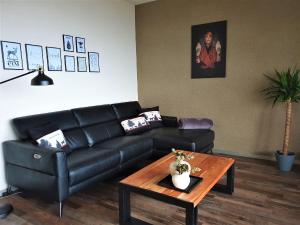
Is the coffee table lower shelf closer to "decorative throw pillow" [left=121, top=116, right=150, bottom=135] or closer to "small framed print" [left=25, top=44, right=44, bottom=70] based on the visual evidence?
"decorative throw pillow" [left=121, top=116, right=150, bottom=135]

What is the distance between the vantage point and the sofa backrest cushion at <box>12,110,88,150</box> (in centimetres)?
264

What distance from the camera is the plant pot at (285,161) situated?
3.14 metres

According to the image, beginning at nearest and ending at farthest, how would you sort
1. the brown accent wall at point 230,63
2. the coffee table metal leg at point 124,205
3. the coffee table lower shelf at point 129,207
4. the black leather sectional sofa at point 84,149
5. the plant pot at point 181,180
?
the coffee table lower shelf at point 129,207, the plant pot at point 181,180, the coffee table metal leg at point 124,205, the black leather sectional sofa at point 84,149, the brown accent wall at point 230,63

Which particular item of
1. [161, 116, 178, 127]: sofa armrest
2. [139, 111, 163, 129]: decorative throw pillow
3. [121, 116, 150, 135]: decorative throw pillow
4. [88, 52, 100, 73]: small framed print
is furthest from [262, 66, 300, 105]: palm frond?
[88, 52, 100, 73]: small framed print

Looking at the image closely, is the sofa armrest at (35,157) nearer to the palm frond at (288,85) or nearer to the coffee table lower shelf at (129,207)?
the coffee table lower shelf at (129,207)

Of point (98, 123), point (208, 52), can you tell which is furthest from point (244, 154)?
point (98, 123)

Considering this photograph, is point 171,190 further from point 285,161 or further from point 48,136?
point 285,161

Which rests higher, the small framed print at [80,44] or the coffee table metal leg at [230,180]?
the small framed print at [80,44]

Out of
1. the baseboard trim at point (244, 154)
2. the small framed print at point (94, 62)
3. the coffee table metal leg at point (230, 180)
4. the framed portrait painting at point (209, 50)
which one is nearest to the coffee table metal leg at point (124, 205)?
the coffee table metal leg at point (230, 180)

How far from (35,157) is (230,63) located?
3009 millimetres

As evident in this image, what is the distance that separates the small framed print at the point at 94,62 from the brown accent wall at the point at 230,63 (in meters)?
1.11

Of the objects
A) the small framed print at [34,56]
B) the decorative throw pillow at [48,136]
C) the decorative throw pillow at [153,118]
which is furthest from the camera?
the decorative throw pillow at [153,118]

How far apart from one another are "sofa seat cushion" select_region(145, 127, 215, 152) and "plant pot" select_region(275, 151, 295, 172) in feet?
3.04

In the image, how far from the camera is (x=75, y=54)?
11.3ft
